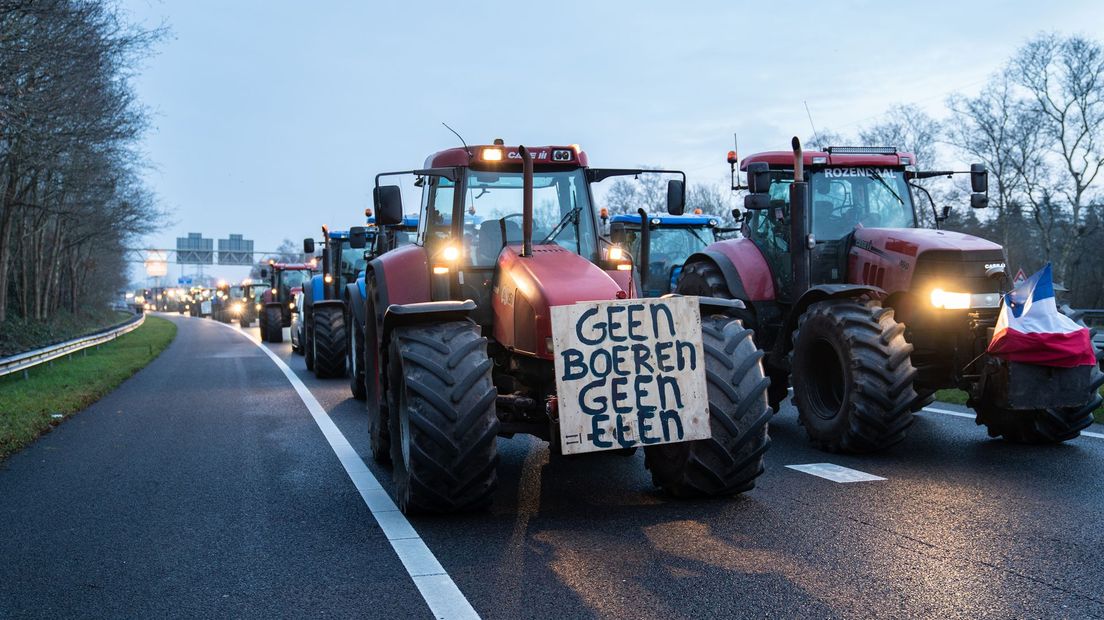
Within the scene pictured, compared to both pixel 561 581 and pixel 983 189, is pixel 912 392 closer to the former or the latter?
pixel 983 189

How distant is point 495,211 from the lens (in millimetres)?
7781

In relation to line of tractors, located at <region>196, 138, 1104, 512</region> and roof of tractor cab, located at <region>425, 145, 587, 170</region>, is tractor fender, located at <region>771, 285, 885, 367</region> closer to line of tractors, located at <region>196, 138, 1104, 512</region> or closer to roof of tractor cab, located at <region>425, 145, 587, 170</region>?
line of tractors, located at <region>196, 138, 1104, 512</region>

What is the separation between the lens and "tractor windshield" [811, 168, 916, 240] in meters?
10.5

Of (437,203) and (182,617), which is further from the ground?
(437,203)

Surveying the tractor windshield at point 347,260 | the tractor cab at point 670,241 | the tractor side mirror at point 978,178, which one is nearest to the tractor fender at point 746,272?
the tractor side mirror at point 978,178

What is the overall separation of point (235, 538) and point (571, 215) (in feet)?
11.2

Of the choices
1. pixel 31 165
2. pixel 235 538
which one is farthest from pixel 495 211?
pixel 31 165

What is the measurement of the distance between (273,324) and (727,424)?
26941 mm

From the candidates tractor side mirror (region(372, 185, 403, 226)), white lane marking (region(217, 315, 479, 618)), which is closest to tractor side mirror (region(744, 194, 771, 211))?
tractor side mirror (region(372, 185, 403, 226))

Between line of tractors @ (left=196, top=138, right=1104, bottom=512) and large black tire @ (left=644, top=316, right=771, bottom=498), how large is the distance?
0.05ft

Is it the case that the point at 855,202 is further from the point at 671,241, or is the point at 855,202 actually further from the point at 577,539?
the point at 671,241

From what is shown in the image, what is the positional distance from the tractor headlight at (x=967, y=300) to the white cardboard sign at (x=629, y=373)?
3.64 meters

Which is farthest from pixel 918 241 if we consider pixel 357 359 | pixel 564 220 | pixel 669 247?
pixel 669 247

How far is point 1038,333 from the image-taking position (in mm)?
7879
